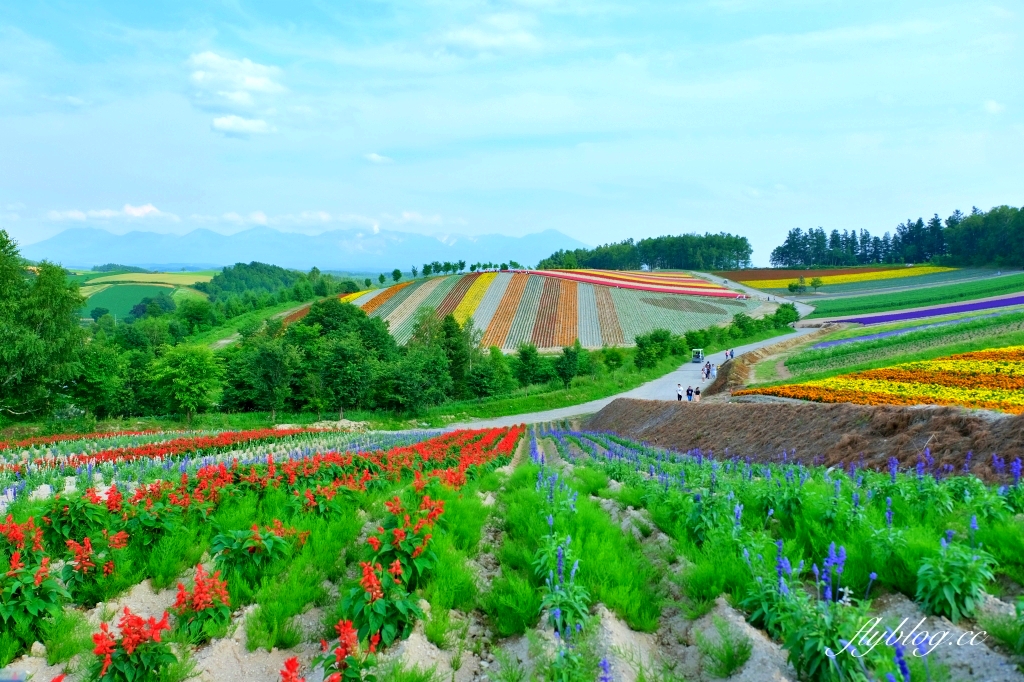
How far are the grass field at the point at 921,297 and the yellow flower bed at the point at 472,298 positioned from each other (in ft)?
149

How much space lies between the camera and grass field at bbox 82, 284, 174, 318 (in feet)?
484

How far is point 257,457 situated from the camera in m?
18.0

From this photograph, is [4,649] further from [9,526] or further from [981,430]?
[981,430]

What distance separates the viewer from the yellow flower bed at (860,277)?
3984 inches

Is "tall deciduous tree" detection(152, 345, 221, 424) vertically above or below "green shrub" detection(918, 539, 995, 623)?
below

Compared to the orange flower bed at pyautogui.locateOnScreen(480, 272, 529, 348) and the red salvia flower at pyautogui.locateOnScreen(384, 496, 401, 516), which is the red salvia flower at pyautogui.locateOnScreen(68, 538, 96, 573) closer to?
the red salvia flower at pyautogui.locateOnScreen(384, 496, 401, 516)

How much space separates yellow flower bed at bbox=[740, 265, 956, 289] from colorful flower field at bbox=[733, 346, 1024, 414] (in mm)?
83908

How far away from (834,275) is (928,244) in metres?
39.6

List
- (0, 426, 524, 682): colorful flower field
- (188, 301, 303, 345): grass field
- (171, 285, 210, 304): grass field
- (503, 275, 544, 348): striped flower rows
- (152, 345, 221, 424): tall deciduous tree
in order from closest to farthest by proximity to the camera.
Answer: (0, 426, 524, 682): colorful flower field
(152, 345, 221, 424): tall deciduous tree
(503, 275, 544, 348): striped flower rows
(188, 301, 303, 345): grass field
(171, 285, 210, 304): grass field

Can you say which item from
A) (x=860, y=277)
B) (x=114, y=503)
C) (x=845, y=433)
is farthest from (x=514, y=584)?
(x=860, y=277)

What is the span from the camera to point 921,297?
7319cm

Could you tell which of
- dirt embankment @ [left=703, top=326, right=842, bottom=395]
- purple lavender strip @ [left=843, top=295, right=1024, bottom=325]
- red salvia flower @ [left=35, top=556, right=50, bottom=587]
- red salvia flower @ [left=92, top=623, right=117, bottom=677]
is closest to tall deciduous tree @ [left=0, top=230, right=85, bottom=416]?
red salvia flower @ [left=35, top=556, right=50, bottom=587]

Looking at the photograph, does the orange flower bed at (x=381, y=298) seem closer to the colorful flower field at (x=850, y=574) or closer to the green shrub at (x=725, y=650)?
the colorful flower field at (x=850, y=574)

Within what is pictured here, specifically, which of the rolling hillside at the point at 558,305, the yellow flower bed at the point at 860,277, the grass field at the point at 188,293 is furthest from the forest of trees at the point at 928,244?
the grass field at the point at 188,293
